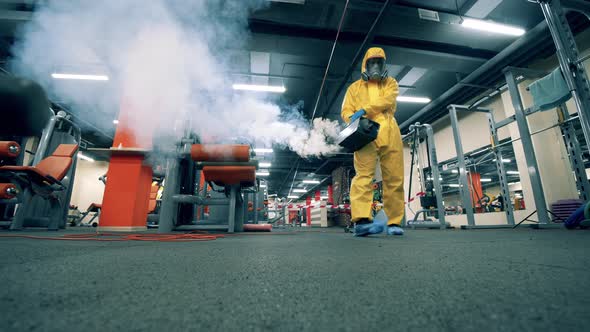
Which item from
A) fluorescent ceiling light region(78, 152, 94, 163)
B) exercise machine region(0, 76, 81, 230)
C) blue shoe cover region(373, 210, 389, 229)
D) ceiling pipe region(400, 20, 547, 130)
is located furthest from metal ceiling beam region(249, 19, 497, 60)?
fluorescent ceiling light region(78, 152, 94, 163)

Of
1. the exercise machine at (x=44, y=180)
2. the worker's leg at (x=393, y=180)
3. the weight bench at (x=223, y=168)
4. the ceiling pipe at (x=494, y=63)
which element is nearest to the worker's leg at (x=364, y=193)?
the worker's leg at (x=393, y=180)

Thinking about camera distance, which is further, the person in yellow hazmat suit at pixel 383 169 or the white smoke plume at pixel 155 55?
the white smoke plume at pixel 155 55

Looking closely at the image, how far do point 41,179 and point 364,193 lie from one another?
3034 mm

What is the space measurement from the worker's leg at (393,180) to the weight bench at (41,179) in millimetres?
3035

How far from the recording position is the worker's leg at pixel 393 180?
1858mm

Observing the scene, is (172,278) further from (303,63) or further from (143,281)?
(303,63)

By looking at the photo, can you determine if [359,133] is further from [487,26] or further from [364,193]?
[487,26]

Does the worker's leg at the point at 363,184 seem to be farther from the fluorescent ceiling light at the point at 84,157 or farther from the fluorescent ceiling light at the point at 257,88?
the fluorescent ceiling light at the point at 84,157

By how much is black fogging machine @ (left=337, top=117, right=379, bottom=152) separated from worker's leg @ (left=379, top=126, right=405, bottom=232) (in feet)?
0.60

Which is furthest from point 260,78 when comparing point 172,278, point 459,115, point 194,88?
point 172,278

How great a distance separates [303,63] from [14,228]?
482 centimetres

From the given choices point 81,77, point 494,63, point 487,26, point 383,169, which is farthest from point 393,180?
point 81,77

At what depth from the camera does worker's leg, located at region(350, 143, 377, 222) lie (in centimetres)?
175

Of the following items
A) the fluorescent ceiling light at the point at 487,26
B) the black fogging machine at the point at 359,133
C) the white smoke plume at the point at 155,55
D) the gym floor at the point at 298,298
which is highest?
the fluorescent ceiling light at the point at 487,26
